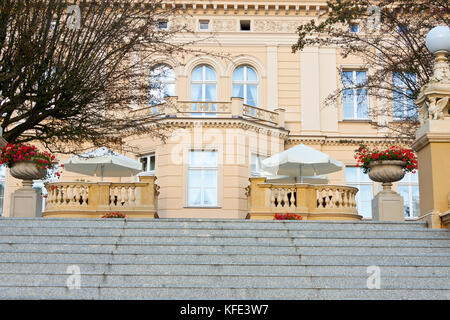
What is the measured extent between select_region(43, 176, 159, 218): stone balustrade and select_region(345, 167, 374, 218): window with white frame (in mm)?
12417

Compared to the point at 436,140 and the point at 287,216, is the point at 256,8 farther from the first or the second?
the point at 436,140

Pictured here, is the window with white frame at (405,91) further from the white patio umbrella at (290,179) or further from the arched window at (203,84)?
the arched window at (203,84)

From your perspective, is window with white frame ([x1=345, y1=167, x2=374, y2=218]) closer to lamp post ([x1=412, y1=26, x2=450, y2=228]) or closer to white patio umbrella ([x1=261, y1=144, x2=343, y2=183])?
white patio umbrella ([x1=261, y1=144, x2=343, y2=183])

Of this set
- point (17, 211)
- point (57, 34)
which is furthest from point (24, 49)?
point (17, 211)

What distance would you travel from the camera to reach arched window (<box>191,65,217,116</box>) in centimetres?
3197

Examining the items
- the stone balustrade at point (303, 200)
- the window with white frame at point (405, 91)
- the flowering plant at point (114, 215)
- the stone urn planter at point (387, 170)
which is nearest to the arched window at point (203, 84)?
the window with white frame at point (405, 91)

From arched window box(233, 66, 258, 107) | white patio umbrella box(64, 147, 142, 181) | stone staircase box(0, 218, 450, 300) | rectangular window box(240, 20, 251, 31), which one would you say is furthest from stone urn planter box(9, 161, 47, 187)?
rectangular window box(240, 20, 251, 31)

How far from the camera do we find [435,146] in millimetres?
12648

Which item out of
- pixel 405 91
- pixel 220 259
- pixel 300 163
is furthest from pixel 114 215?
pixel 405 91

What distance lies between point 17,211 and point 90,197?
3.77 metres

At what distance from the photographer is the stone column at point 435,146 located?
1255 centimetres

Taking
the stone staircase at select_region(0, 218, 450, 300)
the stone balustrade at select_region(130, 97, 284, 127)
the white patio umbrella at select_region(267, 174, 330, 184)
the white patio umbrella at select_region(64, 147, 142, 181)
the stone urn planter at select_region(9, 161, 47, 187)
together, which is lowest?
the stone staircase at select_region(0, 218, 450, 300)

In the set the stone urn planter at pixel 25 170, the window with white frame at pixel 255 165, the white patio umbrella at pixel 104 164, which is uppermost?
the window with white frame at pixel 255 165

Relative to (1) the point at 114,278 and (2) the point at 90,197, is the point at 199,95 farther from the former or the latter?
(1) the point at 114,278
